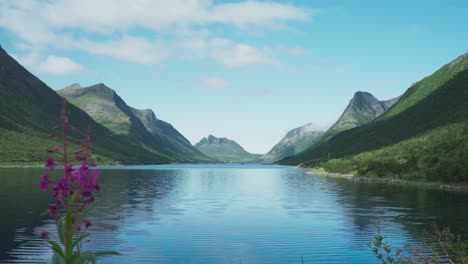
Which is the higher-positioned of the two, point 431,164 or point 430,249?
point 431,164

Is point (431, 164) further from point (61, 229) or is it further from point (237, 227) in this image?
point (61, 229)

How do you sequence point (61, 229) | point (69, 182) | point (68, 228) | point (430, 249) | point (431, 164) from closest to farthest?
1. point (69, 182)
2. point (68, 228)
3. point (61, 229)
4. point (430, 249)
5. point (431, 164)

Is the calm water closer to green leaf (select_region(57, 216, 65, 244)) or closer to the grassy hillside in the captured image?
green leaf (select_region(57, 216, 65, 244))

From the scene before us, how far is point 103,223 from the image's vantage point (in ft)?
175

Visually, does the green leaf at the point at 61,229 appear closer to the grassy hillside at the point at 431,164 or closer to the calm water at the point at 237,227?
the calm water at the point at 237,227

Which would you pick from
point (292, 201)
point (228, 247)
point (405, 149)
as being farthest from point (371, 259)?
Result: point (405, 149)

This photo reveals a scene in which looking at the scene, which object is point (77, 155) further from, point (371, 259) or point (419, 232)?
point (419, 232)

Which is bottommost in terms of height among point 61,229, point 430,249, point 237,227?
point 237,227

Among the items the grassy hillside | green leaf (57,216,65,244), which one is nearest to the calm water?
green leaf (57,216,65,244)

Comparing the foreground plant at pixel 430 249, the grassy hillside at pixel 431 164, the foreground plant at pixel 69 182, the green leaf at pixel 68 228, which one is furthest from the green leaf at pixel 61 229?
the grassy hillside at pixel 431 164

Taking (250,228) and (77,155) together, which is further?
(250,228)

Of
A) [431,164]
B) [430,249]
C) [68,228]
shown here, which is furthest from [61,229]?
[431,164]

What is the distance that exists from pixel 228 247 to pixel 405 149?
169 meters

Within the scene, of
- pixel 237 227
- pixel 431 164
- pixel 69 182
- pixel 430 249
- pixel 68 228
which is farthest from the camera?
pixel 431 164
